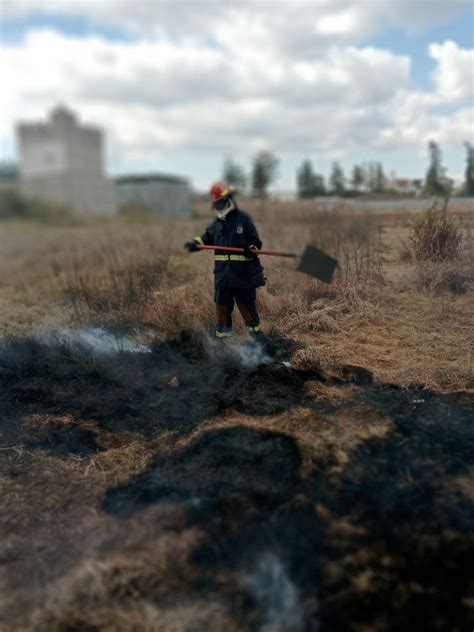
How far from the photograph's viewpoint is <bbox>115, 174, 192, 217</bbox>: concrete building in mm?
15352

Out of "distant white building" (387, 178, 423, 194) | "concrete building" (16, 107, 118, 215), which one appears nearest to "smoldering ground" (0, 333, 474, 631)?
"distant white building" (387, 178, 423, 194)

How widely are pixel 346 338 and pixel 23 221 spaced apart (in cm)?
1016

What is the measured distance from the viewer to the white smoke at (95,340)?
612 centimetres

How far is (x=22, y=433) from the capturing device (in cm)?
459

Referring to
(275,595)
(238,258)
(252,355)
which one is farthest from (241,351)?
(275,595)

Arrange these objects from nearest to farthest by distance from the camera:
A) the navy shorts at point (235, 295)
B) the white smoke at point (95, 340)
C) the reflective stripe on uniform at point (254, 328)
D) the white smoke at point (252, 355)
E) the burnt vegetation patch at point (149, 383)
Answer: the burnt vegetation patch at point (149, 383) → the white smoke at point (252, 355) → the navy shorts at point (235, 295) → the reflective stripe on uniform at point (254, 328) → the white smoke at point (95, 340)

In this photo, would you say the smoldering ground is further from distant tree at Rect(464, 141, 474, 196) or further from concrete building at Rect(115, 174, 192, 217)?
concrete building at Rect(115, 174, 192, 217)

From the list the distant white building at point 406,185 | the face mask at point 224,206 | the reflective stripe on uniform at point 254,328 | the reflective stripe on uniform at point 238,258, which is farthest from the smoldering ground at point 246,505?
the distant white building at point 406,185

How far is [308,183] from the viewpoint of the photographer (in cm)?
952

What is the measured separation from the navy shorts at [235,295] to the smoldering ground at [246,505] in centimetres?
91

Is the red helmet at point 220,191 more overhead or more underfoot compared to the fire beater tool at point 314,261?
more overhead

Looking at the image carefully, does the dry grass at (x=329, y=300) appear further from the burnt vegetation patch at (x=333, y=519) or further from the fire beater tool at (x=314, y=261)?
the burnt vegetation patch at (x=333, y=519)

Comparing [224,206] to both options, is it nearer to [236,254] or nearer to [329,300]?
[236,254]

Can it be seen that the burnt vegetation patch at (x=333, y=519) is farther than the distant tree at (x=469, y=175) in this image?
No
